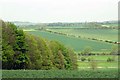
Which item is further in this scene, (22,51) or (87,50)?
(87,50)

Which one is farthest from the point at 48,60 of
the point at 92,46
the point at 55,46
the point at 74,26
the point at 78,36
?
the point at 74,26

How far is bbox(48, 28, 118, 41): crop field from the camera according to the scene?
55725mm

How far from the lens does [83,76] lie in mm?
14664

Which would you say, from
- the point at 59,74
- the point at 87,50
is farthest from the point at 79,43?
the point at 59,74

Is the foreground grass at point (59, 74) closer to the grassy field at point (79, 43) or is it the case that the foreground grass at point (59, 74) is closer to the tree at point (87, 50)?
the grassy field at point (79, 43)

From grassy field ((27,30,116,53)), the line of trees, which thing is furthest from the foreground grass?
grassy field ((27,30,116,53))

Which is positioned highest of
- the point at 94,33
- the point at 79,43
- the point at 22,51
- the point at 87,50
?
the point at 94,33

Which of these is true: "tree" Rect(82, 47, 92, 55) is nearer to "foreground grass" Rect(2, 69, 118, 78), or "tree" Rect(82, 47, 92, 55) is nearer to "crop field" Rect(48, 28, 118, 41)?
"crop field" Rect(48, 28, 118, 41)

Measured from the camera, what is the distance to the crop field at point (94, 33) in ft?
183

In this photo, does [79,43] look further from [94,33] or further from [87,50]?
[87,50]

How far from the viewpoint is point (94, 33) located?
211ft

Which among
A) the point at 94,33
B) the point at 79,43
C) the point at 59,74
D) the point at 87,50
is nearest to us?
the point at 59,74

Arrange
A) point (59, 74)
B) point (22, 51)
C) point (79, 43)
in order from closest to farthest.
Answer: point (59, 74), point (22, 51), point (79, 43)

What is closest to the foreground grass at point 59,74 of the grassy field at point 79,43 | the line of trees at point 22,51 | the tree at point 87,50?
the line of trees at point 22,51
